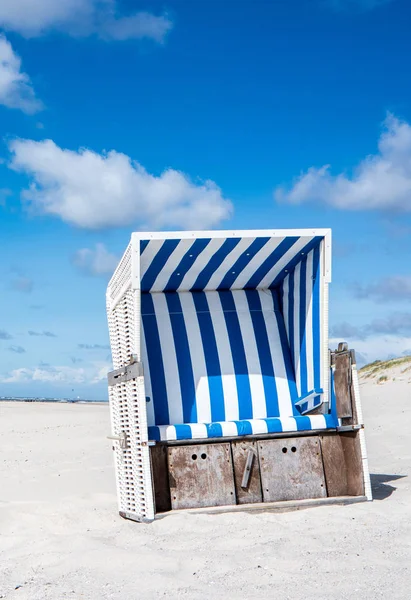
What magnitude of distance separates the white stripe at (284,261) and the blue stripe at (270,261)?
0.04 m

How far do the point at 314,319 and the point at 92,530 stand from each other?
8.78 feet

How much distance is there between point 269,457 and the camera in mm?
5953

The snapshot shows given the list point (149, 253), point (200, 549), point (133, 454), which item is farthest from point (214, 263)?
point (200, 549)

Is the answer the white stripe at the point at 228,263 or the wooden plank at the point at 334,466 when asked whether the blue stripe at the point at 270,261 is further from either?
the wooden plank at the point at 334,466

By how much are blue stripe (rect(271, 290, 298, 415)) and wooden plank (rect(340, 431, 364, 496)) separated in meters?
1.05

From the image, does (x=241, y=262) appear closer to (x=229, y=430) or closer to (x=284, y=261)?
(x=284, y=261)

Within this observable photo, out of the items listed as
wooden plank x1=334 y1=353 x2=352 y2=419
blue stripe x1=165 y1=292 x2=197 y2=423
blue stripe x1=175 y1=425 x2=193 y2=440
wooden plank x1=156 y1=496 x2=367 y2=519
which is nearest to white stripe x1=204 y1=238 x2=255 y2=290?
blue stripe x1=165 y1=292 x2=197 y2=423

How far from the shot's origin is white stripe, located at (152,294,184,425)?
694 centimetres

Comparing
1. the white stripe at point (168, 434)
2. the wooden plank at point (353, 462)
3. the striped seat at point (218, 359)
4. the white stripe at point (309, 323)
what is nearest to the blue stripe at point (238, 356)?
the striped seat at point (218, 359)

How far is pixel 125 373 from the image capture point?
20.1 feet

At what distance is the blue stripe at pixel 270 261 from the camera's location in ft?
20.6

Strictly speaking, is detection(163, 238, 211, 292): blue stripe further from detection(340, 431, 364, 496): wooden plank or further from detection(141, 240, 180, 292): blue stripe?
detection(340, 431, 364, 496): wooden plank

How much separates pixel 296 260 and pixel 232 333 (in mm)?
1072

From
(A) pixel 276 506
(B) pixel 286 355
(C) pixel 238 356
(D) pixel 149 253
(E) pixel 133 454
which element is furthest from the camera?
→ (B) pixel 286 355
